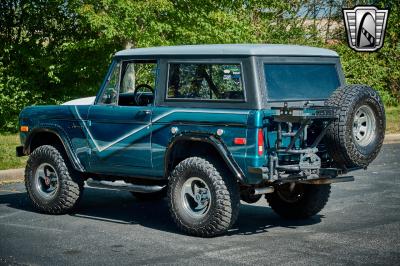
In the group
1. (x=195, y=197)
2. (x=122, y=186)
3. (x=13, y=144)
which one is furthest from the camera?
(x=13, y=144)

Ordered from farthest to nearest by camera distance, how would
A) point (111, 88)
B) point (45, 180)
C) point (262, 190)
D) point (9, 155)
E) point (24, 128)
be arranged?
1. point (9, 155)
2. point (24, 128)
3. point (45, 180)
4. point (111, 88)
5. point (262, 190)

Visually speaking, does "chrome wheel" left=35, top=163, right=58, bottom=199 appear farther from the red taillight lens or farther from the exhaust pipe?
the red taillight lens

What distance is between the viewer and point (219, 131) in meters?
8.20

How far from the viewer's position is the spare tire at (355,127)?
8.14m

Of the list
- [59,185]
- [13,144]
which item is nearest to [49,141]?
[59,185]

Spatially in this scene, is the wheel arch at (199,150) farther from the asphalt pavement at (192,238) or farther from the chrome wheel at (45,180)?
the chrome wheel at (45,180)

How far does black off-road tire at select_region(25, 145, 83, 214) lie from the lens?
32.1ft

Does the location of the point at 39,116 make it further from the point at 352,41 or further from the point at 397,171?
the point at 352,41

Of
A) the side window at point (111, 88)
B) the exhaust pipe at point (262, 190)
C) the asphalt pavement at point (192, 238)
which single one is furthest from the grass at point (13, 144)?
the exhaust pipe at point (262, 190)

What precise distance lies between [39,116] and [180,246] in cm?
311

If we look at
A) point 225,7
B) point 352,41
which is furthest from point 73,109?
point 352,41

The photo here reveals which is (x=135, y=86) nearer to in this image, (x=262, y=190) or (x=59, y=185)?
(x=59, y=185)

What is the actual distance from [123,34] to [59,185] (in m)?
7.99

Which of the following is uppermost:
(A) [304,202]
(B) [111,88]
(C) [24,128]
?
(B) [111,88]
